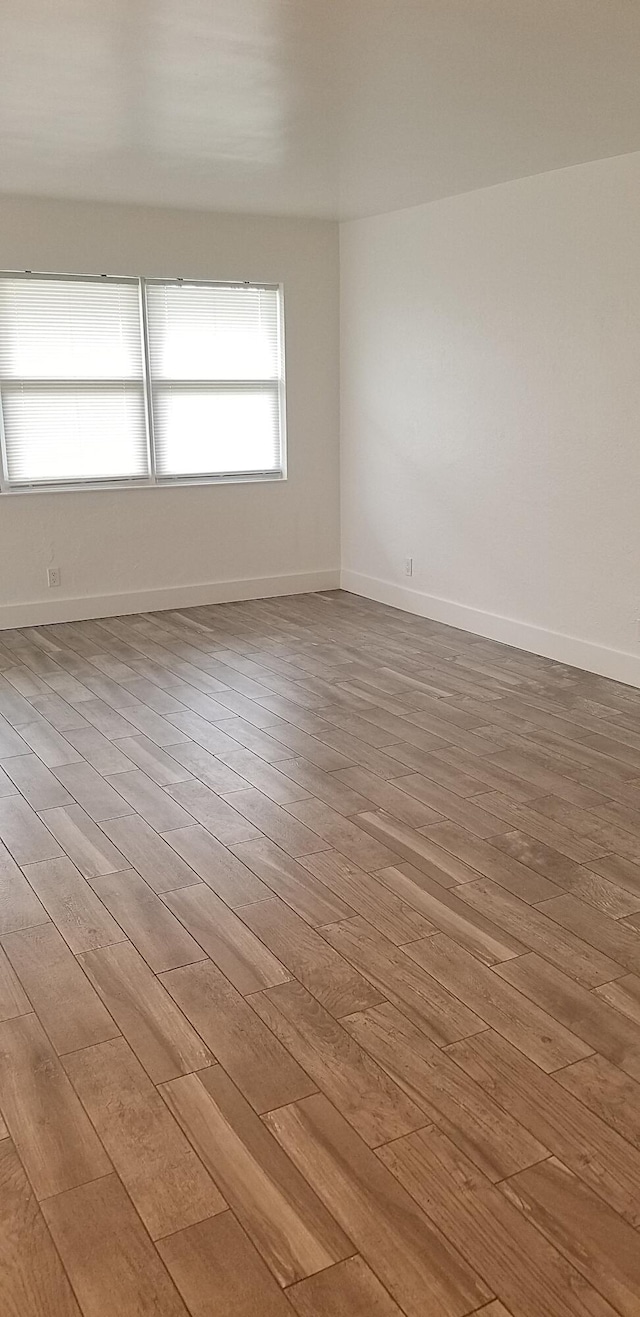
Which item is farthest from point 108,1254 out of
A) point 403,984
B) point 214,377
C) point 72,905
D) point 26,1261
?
point 214,377

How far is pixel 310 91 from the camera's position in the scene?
3658 mm

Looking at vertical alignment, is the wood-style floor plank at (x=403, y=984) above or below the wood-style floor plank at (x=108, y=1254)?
above

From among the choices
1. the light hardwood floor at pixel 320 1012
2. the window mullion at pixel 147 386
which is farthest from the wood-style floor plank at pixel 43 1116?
the window mullion at pixel 147 386

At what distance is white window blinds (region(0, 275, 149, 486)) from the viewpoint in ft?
19.9

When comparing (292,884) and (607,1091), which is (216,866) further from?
(607,1091)

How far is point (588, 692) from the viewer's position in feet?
16.3

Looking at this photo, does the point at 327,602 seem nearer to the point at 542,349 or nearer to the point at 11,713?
the point at 542,349

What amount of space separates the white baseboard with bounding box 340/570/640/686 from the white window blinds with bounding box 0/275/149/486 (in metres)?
1.82

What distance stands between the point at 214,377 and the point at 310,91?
10.3 ft

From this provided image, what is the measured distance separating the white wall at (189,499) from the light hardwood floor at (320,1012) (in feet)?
6.51

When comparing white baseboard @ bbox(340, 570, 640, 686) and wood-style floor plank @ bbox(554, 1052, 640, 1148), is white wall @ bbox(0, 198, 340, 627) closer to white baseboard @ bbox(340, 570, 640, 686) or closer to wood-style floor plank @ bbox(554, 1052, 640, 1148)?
white baseboard @ bbox(340, 570, 640, 686)

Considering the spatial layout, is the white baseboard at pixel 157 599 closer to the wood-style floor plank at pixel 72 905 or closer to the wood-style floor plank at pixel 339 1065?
the wood-style floor plank at pixel 72 905

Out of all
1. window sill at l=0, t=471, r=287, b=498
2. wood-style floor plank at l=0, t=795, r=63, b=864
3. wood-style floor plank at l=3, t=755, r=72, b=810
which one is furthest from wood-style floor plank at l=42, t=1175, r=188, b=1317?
window sill at l=0, t=471, r=287, b=498

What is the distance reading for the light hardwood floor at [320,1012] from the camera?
5.77ft
